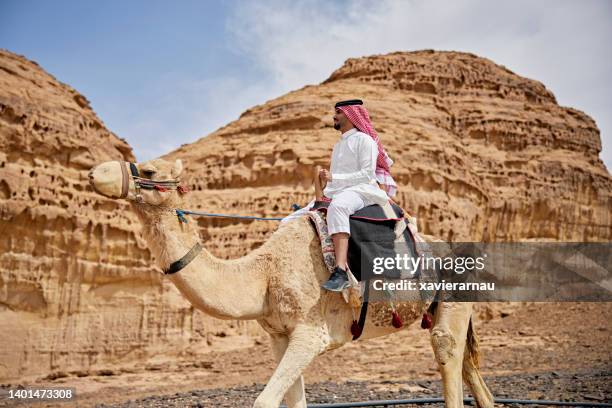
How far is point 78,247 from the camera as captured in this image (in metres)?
23.5

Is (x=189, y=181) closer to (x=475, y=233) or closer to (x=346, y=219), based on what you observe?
(x=475, y=233)

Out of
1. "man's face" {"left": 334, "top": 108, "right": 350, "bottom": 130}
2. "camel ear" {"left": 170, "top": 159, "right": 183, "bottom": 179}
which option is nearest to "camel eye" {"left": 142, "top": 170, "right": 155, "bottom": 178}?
"camel ear" {"left": 170, "top": 159, "right": 183, "bottom": 179}

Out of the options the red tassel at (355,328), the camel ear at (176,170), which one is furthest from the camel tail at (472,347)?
the camel ear at (176,170)

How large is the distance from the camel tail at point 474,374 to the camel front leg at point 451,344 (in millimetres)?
440

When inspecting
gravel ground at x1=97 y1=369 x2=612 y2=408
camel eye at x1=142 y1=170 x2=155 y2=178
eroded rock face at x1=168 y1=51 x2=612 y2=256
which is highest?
eroded rock face at x1=168 y1=51 x2=612 y2=256

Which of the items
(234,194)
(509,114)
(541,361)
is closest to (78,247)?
(234,194)

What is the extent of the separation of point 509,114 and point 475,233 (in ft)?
36.6

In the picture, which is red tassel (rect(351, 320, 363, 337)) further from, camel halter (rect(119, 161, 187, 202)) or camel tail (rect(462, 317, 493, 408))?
camel halter (rect(119, 161, 187, 202))

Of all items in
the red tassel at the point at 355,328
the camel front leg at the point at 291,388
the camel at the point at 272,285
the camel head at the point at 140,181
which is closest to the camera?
the camel head at the point at 140,181

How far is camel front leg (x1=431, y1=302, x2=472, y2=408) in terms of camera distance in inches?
228

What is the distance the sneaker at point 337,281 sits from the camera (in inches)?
200

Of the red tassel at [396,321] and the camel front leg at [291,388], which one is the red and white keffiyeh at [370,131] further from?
the camel front leg at [291,388]

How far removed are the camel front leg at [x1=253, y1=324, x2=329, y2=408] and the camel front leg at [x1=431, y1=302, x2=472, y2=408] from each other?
1.25 meters

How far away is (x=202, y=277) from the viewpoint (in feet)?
17.0
